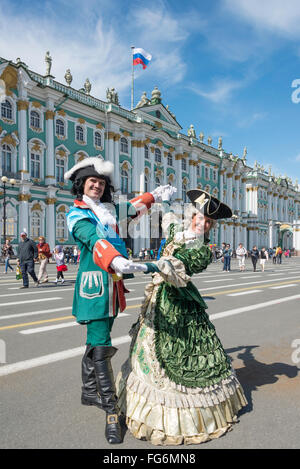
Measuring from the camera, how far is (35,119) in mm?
28312

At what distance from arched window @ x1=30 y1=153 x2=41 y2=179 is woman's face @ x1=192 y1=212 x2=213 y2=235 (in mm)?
27190

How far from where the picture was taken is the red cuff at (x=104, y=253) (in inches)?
90.5

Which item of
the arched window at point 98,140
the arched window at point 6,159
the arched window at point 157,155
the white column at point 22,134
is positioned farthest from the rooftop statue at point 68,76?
the arched window at point 157,155

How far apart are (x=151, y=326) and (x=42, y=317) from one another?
472 cm

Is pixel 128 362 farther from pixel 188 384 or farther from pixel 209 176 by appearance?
pixel 209 176

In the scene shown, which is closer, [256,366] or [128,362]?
[128,362]

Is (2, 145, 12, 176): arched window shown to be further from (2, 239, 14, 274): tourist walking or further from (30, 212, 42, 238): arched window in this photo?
(2, 239, 14, 274): tourist walking

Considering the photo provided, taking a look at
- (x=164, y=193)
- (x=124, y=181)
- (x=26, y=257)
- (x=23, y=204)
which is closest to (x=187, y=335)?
(x=164, y=193)

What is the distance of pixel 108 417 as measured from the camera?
2.61 metres

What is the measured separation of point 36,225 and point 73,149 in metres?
7.35

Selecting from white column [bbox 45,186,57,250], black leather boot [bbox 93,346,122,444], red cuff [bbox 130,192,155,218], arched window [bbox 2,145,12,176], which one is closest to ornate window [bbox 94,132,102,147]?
white column [bbox 45,186,57,250]

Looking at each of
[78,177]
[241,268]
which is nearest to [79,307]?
[78,177]

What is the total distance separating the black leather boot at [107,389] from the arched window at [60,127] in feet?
97.0

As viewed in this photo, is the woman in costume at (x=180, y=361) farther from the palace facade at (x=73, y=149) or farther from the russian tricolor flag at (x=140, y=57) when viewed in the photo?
the russian tricolor flag at (x=140, y=57)
